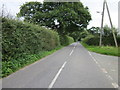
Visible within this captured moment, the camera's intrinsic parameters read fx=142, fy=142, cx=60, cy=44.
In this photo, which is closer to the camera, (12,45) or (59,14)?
(12,45)

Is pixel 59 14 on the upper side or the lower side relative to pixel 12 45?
upper

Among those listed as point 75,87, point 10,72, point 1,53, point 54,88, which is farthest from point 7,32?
point 75,87

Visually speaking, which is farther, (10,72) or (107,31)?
(107,31)

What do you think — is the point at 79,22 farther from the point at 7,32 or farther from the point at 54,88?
the point at 54,88

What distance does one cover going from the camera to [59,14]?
105ft

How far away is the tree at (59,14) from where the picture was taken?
32.2 m

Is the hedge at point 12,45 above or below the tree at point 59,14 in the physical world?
below

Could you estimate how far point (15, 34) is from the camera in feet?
26.9

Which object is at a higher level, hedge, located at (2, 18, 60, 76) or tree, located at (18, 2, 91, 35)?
tree, located at (18, 2, 91, 35)

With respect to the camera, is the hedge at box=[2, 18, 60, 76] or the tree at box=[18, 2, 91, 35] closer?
the hedge at box=[2, 18, 60, 76]

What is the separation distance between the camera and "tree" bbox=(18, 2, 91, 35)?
106 ft

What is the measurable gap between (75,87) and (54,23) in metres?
31.0

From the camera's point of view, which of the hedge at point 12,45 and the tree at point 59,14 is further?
the tree at point 59,14

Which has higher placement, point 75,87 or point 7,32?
point 7,32
